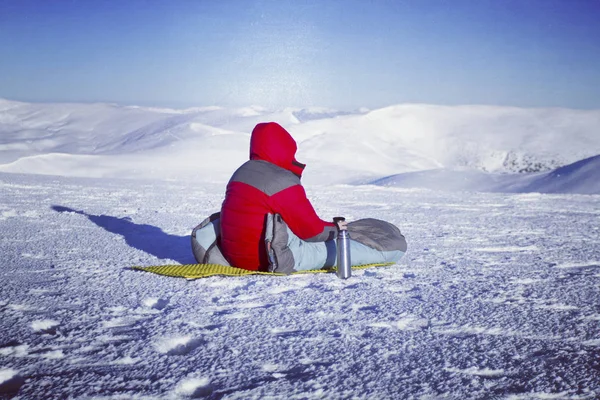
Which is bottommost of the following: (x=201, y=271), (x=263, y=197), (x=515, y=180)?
(x=201, y=271)

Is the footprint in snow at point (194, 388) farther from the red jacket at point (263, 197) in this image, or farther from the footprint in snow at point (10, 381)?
the red jacket at point (263, 197)

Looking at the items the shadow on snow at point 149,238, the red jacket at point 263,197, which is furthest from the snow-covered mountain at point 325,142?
the red jacket at point 263,197

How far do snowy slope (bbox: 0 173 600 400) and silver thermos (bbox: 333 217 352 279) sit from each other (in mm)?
75

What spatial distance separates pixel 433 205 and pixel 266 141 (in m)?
5.89

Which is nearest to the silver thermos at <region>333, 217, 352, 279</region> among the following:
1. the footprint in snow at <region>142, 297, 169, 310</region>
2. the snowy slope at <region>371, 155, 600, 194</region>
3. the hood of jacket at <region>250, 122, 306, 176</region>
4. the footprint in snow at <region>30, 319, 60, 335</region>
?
the hood of jacket at <region>250, 122, 306, 176</region>

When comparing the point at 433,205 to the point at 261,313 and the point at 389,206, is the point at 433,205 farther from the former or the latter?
the point at 261,313

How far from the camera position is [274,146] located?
328 cm

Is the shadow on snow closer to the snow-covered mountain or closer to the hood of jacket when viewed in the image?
the hood of jacket

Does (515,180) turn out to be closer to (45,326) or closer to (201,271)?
(201,271)

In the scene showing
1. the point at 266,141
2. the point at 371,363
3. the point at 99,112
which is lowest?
the point at 371,363

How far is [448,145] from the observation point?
3447cm

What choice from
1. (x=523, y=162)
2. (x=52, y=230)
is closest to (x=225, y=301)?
(x=52, y=230)

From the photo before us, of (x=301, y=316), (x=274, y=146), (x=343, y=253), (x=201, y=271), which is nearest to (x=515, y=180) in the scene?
(x=343, y=253)

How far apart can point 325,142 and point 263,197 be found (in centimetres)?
2348
